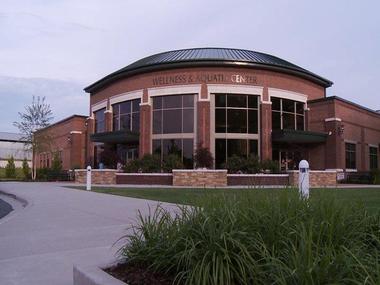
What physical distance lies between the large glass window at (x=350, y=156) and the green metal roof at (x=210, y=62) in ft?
21.8

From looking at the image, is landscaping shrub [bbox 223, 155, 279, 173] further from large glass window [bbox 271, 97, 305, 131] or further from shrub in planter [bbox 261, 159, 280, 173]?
large glass window [bbox 271, 97, 305, 131]

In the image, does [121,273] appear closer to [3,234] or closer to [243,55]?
[3,234]

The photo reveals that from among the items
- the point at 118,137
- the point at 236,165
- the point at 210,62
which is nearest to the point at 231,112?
the point at 210,62

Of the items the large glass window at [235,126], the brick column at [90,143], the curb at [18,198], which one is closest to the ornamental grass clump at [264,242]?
the curb at [18,198]

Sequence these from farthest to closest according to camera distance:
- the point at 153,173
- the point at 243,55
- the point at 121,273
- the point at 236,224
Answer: the point at 243,55 → the point at 153,173 → the point at 121,273 → the point at 236,224

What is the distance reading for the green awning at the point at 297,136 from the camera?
3822 cm

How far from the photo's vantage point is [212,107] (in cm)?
3881

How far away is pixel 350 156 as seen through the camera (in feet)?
142

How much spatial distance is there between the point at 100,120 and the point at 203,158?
18.0m

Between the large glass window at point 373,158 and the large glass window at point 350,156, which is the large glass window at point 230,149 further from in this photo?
the large glass window at point 373,158

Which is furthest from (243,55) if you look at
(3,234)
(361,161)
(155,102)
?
(3,234)

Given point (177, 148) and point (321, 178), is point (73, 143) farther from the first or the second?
point (321, 178)

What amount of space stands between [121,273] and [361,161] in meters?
43.5

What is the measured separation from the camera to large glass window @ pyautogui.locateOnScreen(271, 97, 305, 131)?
40531 mm
